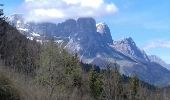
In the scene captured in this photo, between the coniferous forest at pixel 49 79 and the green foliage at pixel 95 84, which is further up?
the coniferous forest at pixel 49 79

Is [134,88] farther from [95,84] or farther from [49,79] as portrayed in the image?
[49,79]

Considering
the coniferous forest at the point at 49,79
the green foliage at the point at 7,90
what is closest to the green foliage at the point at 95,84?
the coniferous forest at the point at 49,79

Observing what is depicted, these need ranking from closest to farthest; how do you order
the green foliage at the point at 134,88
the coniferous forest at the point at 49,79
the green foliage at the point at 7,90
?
the green foliage at the point at 7,90
the coniferous forest at the point at 49,79
the green foliage at the point at 134,88

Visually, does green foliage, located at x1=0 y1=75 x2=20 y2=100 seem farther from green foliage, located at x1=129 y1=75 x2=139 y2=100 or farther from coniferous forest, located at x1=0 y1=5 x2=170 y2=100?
green foliage, located at x1=129 y1=75 x2=139 y2=100

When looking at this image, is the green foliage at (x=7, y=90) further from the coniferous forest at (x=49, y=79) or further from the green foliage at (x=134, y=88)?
the green foliage at (x=134, y=88)

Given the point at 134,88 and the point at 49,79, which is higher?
the point at 49,79

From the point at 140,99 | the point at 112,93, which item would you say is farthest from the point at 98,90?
the point at 140,99

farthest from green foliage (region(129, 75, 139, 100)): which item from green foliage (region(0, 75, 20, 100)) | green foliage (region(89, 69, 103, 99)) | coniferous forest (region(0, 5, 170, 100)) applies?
green foliage (region(0, 75, 20, 100))

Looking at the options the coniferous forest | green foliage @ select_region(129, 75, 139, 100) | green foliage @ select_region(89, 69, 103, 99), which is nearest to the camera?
the coniferous forest

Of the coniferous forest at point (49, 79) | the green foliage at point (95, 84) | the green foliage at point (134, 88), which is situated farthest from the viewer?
the green foliage at point (134, 88)

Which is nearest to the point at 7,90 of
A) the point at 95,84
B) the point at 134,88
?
the point at 95,84

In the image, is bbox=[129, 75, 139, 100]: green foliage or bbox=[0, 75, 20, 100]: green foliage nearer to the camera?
bbox=[0, 75, 20, 100]: green foliage

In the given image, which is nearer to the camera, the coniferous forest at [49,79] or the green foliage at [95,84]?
the coniferous forest at [49,79]

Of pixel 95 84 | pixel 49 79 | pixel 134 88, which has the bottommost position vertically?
pixel 134 88
